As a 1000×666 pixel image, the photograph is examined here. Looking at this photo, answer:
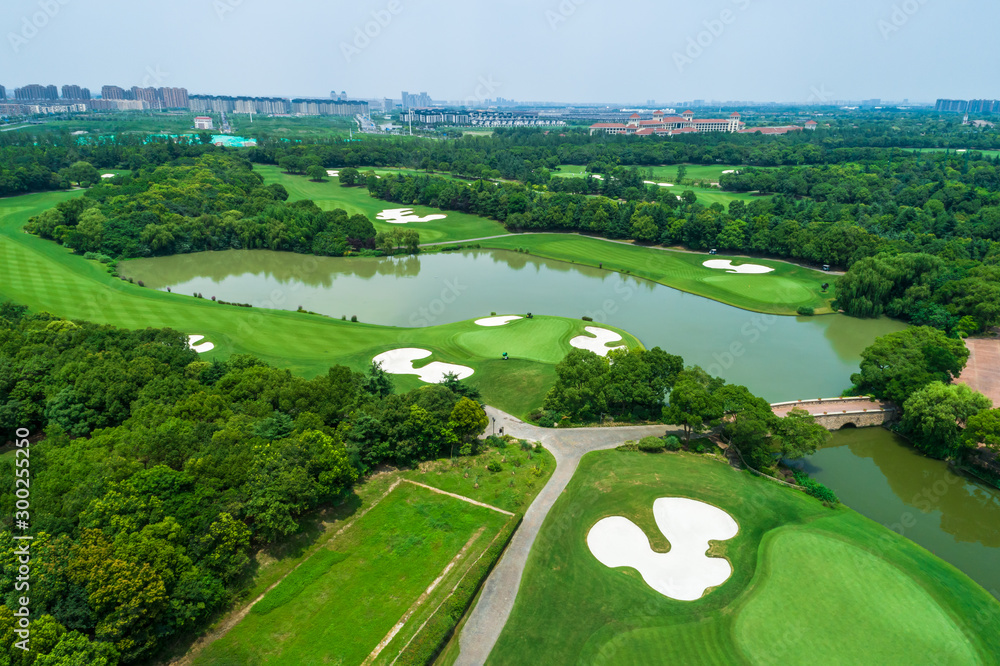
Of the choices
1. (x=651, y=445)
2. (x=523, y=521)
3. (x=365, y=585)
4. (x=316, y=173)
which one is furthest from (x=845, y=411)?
(x=316, y=173)

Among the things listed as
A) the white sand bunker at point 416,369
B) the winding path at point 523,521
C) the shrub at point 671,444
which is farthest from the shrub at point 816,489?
the white sand bunker at point 416,369

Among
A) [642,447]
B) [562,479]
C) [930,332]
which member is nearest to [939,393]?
[930,332]

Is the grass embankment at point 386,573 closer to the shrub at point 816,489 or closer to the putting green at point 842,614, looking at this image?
the putting green at point 842,614

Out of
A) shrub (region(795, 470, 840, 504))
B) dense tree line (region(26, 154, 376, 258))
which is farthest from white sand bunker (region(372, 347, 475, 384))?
dense tree line (region(26, 154, 376, 258))

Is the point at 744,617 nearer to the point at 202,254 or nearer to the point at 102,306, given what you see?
the point at 102,306

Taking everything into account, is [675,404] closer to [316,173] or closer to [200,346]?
[200,346]
